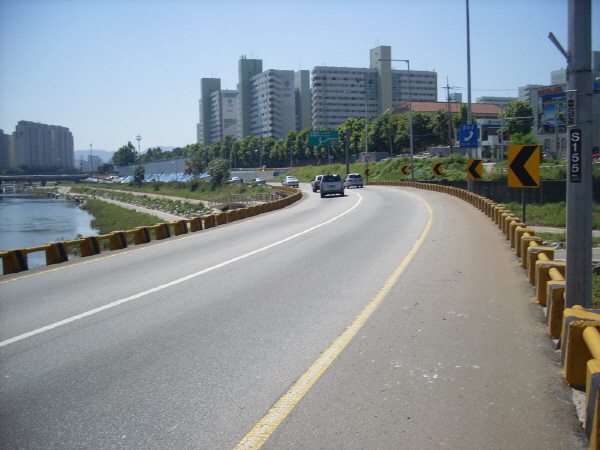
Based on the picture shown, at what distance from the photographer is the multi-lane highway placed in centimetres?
472

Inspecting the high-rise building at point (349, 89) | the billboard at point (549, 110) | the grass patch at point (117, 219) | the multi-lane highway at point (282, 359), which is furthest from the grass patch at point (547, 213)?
the high-rise building at point (349, 89)

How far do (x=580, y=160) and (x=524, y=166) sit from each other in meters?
8.54

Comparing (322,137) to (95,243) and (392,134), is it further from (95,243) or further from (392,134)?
(95,243)

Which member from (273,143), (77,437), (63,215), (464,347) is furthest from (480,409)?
(273,143)

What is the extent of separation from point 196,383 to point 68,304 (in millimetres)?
4743

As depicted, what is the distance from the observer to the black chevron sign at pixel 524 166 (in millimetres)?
14695

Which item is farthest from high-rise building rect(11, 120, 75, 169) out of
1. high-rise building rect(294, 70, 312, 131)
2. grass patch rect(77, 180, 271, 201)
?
high-rise building rect(294, 70, 312, 131)

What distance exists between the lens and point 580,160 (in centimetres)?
677

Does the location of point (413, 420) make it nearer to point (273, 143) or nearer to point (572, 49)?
point (572, 49)

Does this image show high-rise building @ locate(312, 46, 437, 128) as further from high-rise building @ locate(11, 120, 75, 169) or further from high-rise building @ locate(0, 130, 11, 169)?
high-rise building @ locate(0, 130, 11, 169)

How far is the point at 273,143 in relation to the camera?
156 m

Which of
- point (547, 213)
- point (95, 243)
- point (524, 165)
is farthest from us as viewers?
point (547, 213)

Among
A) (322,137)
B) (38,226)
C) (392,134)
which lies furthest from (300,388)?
(392,134)

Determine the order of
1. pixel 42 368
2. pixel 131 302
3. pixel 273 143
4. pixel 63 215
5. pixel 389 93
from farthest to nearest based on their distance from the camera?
1. pixel 389 93
2. pixel 273 143
3. pixel 63 215
4. pixel 131 302
5. pixel 42 368
